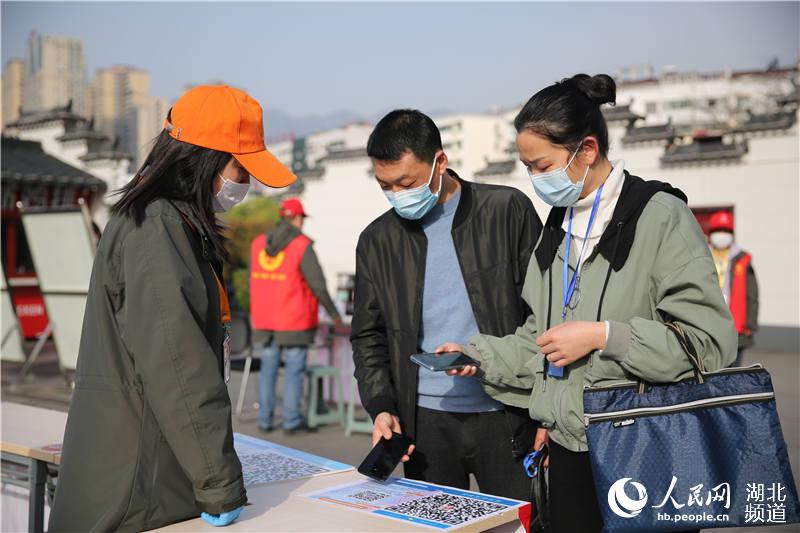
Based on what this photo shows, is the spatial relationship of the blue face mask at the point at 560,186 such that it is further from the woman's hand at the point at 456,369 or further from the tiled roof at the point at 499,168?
the tiled roof at the point at 499,168

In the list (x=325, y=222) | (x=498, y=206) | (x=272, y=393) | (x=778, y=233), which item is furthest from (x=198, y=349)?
(x=325, y=222)

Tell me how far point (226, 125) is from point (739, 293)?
5.61 meters

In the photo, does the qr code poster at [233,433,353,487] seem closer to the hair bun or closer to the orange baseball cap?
the orange baseball cap

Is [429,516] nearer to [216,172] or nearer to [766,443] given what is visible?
[766,443]

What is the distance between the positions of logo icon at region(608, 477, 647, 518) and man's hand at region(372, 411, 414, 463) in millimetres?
797

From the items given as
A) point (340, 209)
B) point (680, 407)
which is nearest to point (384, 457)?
point (680, 407)

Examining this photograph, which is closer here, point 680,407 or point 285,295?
point 680,407

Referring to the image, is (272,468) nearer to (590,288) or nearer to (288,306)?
(590,288)

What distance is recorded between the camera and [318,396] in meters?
7.54

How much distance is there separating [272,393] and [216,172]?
5356mm

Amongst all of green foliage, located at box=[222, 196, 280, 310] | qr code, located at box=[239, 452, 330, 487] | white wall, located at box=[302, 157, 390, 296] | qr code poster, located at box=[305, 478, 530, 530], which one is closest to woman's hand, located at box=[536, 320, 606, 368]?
qr code poster, located at box=[305, 478, 530, 530]

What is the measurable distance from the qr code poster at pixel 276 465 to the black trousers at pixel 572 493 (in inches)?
27.7

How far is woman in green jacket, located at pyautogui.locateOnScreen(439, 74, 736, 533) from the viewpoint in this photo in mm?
1922

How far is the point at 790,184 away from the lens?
13672 mm
